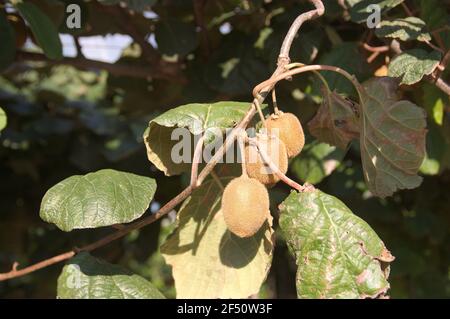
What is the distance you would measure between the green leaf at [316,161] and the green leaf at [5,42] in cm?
78

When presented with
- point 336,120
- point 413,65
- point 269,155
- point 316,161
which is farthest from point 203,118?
point 316,161

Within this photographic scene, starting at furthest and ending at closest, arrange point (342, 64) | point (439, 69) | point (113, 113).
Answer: point (113, 113)
point (342, 64)
point (439, 69)

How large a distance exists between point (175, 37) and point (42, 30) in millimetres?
425

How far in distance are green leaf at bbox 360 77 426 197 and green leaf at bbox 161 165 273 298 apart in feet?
0.88

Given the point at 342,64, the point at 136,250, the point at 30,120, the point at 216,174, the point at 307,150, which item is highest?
the point at 342,64

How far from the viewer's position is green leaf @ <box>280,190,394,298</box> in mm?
1074

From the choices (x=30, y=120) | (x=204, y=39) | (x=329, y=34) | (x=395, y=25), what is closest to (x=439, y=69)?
(x=395, y=25)

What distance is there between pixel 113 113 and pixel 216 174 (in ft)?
6.44

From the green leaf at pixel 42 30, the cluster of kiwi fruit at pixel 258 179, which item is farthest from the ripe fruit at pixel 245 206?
the green leaf at pixel 42 30

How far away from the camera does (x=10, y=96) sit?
2.87 metres

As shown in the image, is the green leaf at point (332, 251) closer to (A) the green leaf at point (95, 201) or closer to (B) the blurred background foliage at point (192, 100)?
(A) the green leaf at point (95, 201)

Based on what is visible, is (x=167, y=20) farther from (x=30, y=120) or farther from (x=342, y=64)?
(x=30, y=120)

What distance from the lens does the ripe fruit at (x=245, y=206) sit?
108 cm

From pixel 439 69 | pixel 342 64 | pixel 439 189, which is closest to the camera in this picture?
pixel 439 69
